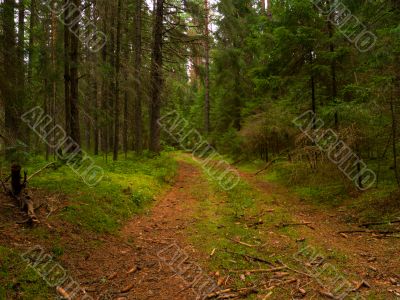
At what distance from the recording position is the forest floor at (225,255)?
17.6ft

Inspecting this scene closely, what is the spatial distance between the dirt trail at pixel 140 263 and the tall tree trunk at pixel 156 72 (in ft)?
31.0

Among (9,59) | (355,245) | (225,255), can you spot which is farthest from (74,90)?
(355,245)

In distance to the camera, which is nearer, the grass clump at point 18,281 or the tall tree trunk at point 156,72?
the grass clump at point 18,281

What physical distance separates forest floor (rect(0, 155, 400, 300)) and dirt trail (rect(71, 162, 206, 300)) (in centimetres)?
2

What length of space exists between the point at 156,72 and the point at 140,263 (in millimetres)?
13790

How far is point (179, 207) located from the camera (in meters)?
10.8

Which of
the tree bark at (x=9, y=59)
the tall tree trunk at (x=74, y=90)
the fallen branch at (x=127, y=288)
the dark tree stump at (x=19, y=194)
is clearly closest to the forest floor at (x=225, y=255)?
the fallen branch at (x=127, y=288)

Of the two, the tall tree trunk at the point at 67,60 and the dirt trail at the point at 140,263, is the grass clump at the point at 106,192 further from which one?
the tall tree trunk at the point at 67,60

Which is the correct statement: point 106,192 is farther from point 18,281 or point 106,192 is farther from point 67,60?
point 67,60

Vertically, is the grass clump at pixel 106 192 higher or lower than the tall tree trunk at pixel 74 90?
lower

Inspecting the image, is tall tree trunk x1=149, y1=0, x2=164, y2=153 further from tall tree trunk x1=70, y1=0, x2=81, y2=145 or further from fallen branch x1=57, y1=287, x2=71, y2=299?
fallen branch x1=57, y1=287, x2=71, y2=299

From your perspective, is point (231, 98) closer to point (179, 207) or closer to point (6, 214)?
point (179, 207)

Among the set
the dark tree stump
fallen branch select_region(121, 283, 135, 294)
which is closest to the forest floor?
fallen branch select_region(121, 283, 135, 294)

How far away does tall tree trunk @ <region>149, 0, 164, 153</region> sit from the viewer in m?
18.3
